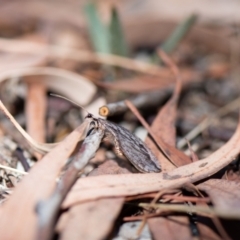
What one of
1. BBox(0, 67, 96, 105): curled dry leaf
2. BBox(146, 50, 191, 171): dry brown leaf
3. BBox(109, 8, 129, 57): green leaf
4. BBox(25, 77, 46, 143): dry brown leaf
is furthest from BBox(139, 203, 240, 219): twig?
BBox(109, 8, 129, 57): green leaf

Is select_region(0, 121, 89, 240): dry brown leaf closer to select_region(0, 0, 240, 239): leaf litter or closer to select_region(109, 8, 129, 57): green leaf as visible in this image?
select_region(0, 0, 240, 239): leaf litter

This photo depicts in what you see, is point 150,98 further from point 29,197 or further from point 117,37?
point 29,197

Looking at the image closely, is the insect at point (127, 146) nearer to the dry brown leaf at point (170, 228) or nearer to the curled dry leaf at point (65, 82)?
the dry brown leaf at point (170, 228)

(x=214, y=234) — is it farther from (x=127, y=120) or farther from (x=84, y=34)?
(x=84, y=34)

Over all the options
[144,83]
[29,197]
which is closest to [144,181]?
[29,197]

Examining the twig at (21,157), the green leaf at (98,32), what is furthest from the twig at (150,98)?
the twig at (21,157)

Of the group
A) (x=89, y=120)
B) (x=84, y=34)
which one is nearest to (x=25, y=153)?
(x=89, y=120)
